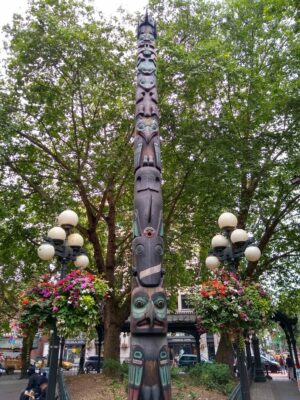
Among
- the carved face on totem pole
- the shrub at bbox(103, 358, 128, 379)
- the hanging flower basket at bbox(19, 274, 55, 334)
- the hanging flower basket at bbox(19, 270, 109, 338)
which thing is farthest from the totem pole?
the shrub at bbox(103, 358, 128, 379)

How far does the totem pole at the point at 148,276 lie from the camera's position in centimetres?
759

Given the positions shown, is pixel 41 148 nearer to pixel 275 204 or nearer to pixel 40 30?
pixel 40 30

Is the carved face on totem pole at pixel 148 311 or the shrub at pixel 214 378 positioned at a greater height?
the carved face on totem pole at pixel 148 311

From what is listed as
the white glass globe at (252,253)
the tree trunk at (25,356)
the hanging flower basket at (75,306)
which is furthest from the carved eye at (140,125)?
the tree trunk at (25,356)

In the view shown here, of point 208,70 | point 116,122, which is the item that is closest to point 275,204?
point 208,70

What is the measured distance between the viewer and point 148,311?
8039 mm

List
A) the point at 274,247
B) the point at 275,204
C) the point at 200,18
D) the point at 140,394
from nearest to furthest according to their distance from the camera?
the point at 140,394 → the point at 200,18 → the point at 275,204 → the point at 274,247

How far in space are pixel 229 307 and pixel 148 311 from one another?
1.84 m

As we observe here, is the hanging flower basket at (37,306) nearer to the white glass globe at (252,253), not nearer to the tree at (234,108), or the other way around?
the white glass globe at (252,253)

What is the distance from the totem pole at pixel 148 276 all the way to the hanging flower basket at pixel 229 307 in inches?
36.6

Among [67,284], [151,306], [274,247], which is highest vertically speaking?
[274,247]

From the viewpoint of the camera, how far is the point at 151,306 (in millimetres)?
8117

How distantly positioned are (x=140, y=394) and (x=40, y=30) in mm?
14583

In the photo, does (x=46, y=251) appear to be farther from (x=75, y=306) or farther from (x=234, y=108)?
(x=234, y=108)
